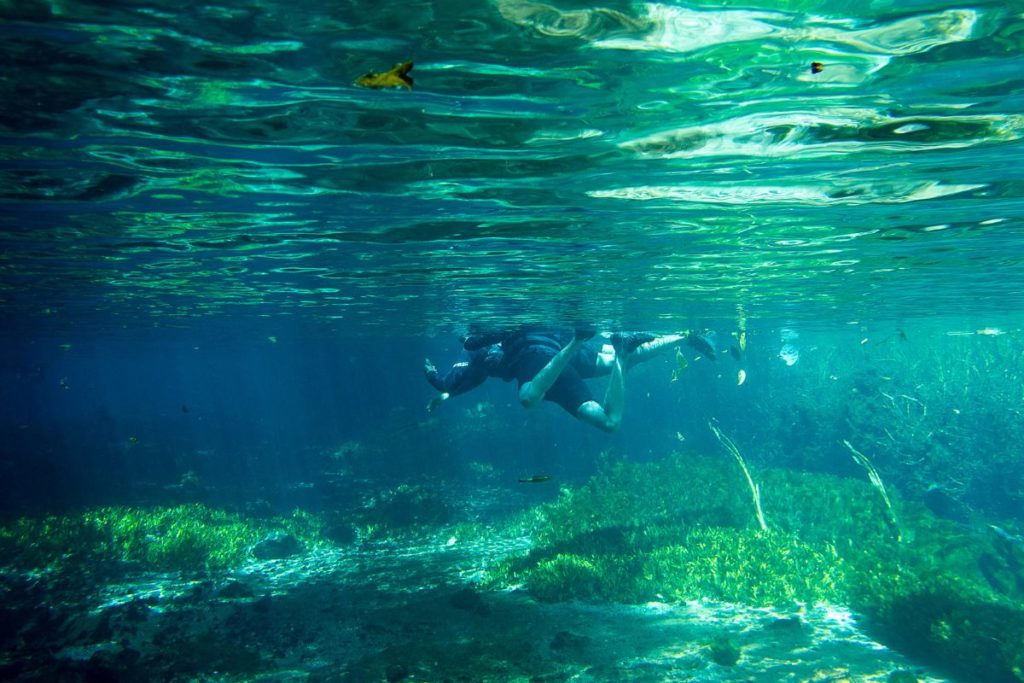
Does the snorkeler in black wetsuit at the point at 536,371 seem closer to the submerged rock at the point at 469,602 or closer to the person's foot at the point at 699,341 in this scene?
the person's foot at the point at 699,341

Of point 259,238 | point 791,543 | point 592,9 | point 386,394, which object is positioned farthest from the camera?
point 386,394

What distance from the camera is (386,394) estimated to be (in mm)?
49094

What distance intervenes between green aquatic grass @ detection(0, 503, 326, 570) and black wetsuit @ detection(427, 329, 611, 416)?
36.6 ft

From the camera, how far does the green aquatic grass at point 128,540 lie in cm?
1836

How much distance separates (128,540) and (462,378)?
14548 millimetres

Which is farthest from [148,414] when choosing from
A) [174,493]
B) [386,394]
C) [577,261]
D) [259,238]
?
[577,261]

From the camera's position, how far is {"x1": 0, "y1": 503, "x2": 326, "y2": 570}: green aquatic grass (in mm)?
18359

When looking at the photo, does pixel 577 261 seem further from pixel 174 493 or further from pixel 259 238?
pixel 174 493

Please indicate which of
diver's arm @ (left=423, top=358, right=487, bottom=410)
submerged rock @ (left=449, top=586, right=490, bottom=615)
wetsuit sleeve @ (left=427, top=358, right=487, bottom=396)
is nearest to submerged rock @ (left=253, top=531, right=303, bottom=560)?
submerged rock @ (left=449, top=586, right=490, bottom=615)

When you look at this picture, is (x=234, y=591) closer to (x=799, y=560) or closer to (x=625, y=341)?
(x=625, y=341)

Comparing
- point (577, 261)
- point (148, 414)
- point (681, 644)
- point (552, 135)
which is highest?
point (552, 135)

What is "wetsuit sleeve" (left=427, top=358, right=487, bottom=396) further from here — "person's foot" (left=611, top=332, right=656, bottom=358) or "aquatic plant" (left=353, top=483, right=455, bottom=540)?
"aquatic plant" (left=353, top=483, right=455, bottom=540)

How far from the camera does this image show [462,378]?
16.0 metres

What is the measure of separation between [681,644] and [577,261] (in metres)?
10.5
